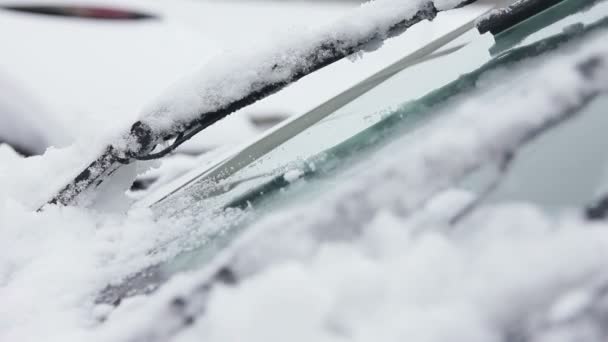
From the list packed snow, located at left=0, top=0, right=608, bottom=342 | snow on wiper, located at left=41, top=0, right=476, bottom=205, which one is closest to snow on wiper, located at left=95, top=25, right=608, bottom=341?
packed snow, located at left=0, top=0, right=608, bottom=342

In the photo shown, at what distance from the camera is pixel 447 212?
0.78m

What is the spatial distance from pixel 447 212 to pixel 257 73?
0.57m

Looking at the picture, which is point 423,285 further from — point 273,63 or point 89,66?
point 89,66

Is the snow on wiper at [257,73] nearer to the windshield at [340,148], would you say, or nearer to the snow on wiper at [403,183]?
the windshield at [340,148]

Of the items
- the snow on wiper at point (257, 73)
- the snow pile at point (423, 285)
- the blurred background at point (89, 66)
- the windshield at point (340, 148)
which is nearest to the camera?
the snow pile at point (423, 285)

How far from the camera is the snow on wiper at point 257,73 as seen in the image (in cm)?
119

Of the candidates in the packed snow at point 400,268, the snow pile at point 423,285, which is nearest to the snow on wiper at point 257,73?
the packed snow at point 400,268

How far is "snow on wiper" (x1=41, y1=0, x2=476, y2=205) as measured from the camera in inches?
46.8

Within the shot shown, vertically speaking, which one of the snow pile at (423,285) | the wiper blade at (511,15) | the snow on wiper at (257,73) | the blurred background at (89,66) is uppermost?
the blurred background at (89,66)

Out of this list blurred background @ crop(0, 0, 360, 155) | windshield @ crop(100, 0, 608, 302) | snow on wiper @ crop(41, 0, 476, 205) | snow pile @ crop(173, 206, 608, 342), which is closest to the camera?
snow pile @ crop(173, 206, 608, 342)

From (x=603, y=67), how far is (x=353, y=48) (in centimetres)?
49

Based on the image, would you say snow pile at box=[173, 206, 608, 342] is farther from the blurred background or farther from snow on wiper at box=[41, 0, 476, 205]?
the blurred background

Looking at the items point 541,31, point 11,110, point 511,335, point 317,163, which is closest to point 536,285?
point 511,335

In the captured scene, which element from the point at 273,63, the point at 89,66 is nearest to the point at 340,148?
the point at 273,63
